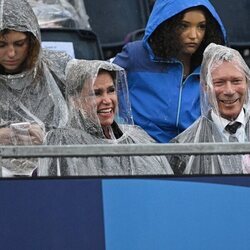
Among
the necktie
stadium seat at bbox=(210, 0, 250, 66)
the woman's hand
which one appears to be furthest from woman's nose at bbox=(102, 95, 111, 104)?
stadium seat at bbox=(210, 0, 250, 66)

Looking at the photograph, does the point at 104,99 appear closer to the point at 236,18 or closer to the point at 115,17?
the point at 115,17

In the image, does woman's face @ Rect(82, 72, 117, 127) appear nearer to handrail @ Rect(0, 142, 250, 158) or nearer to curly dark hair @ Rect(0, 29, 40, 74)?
curly dark hair @ Rect(0, 29, 40, 74)

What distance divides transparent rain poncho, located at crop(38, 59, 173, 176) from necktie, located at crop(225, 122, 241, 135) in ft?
1.25

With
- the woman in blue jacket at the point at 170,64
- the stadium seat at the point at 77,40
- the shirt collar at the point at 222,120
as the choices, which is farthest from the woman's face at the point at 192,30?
the stadium seat at the point at 77,40

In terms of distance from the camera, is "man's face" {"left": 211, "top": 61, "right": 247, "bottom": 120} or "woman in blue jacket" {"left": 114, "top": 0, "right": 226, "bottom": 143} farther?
"woman in blue jacket" {"left": 114, "top": 0, "right": 226, "bottom": 143}

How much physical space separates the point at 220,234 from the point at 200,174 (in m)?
0.27

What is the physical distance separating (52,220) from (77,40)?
8.06ft

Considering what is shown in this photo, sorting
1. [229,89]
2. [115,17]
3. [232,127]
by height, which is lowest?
[232,127]

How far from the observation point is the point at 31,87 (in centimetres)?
656

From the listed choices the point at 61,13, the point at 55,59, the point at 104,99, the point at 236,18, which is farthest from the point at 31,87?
the point at 236,18

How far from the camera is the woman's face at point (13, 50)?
6.50 meters

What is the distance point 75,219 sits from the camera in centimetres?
576

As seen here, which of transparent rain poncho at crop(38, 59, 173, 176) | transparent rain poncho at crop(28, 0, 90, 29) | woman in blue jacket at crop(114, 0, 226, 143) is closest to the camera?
transparent rain poncho at crop(38, 59, 173, 176)

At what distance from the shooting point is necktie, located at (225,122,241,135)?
6.40 metres
